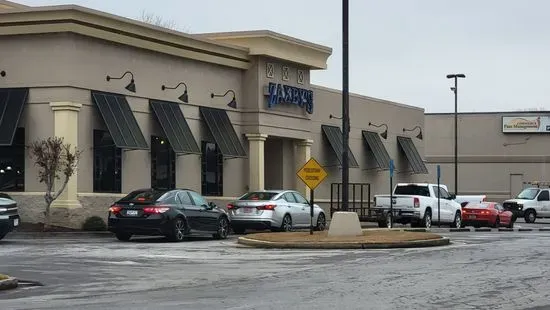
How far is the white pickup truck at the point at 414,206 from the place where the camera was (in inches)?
1414

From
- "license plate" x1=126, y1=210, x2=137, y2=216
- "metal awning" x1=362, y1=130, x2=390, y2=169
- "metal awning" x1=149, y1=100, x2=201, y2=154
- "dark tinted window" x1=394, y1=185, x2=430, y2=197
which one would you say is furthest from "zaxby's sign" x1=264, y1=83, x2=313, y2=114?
"license plate" x1=126, y1=210, x2=137, y2=216

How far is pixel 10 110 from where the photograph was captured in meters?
28.1

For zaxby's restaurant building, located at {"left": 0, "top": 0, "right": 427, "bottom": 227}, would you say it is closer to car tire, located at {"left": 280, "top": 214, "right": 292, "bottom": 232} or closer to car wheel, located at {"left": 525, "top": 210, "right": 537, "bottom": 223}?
car tire, located at {"left": 280, "top": 214, "right": 292, "bottom": 232}

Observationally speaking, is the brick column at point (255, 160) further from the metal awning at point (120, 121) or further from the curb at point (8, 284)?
the curb at point (8, 284)

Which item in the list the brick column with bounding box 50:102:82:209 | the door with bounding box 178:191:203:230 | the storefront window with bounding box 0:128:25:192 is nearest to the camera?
the door with bounding box 178:191:203:230

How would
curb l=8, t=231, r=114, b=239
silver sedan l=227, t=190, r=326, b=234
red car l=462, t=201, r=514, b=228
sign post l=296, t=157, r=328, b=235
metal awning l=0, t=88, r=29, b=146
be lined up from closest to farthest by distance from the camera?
1. sign post l=296, t=157, r=328, b=235
2. curb l=8, t=231, r=114, b=239
3. metal awning l=0, t=88, r=29, b=146
4. silver sedan l=227, t=190, r=326, b=234
5. red car l=462, t=201, r=514, b=228

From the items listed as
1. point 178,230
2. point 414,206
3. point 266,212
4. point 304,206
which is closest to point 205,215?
point 178,230

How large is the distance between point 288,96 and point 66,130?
12243 millimetres

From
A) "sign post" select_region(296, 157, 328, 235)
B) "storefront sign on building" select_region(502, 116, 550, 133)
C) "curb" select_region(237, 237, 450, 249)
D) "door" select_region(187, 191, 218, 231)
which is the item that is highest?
"storefront sign on building" select_region(502, 116, 550, 133)

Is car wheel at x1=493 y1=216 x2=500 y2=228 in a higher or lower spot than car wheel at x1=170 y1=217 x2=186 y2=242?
lower

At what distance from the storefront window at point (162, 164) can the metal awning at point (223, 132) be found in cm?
221

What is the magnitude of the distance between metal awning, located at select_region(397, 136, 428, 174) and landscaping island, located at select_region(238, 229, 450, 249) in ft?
82.3

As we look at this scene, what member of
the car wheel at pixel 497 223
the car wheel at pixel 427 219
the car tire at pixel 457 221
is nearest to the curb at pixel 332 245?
the car wheel at pixel 427 219

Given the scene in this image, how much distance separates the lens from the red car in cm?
4081
